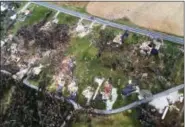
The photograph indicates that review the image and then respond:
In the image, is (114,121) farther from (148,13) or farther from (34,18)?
(34,18)

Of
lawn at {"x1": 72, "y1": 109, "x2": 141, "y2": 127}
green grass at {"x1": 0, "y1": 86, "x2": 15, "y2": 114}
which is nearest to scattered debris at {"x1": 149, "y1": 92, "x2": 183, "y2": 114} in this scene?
lawn at {"x1": 72, "y1": 109, "x2": 141, "y2": 127}

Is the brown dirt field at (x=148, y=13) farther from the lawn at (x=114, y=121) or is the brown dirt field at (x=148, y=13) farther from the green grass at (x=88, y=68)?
the lawn at (x=114, y=121)

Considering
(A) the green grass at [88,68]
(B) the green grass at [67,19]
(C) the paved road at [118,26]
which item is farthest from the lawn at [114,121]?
(B) the green grass at [67,19]

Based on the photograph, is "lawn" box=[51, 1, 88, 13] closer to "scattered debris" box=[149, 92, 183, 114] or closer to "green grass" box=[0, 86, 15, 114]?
"green grass" box=[0, 86, 15, 114]

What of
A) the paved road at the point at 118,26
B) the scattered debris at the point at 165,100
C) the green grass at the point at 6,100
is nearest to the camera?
the scattered debris at the point at 165,100

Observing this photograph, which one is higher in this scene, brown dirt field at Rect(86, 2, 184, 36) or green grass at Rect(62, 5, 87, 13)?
brown dirt field at Rect(86, 2, 184, 36)

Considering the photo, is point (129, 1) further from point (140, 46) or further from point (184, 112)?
point (184, 112)

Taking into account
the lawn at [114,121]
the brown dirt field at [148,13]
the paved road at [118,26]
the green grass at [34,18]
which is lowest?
the lawn at [114,121]

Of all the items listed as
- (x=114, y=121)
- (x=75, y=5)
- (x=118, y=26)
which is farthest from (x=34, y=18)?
(x=114, y=121)
